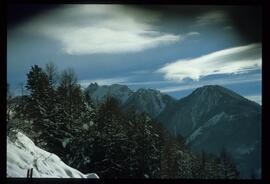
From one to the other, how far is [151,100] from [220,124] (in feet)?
2.34

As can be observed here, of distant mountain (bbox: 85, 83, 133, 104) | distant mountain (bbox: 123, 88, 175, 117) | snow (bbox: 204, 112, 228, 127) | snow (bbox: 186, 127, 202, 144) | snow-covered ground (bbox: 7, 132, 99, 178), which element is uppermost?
distant mountain (bbox: 85, 83, 133, 104)

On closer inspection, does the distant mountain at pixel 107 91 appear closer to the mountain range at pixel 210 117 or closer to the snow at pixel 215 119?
the mountain range at pixel 210 117

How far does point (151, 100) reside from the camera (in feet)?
17.8

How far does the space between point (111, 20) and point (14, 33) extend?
93cm

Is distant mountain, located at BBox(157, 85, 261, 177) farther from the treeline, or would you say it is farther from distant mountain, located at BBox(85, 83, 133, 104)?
distant mountain, located at BBox(85, 83, 133, 104)

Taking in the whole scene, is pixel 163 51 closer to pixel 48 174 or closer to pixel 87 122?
pixel 87 122

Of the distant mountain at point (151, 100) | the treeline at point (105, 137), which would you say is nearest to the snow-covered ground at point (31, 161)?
the treeline at point (105, 137)

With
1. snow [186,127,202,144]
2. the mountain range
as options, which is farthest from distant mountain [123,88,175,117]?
snow [186,127,202,144]

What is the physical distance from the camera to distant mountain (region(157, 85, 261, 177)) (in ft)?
17.9

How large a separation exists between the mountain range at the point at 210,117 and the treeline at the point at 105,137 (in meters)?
0.07

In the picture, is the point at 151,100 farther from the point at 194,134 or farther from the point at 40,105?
the point at 40,105
